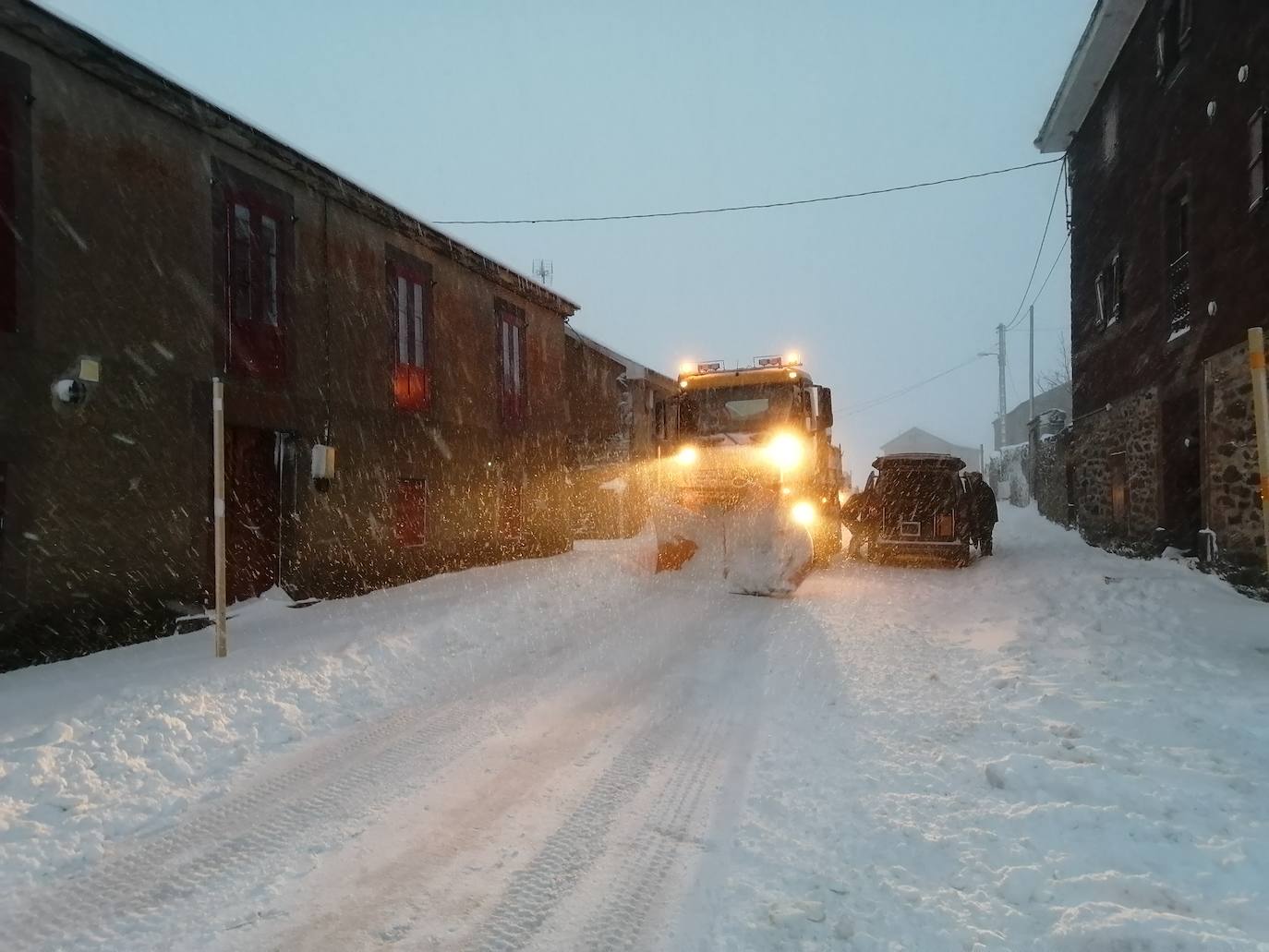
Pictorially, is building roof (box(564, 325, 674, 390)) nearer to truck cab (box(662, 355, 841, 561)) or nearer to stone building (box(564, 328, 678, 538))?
stone building (box(564, 328, 678, 538))

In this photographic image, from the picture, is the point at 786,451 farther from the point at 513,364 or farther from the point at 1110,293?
the point at 1110,293

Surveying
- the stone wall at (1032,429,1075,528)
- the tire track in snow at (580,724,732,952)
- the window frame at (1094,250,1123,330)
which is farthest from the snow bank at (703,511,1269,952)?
the stone wall at (1032,429,1075,528)

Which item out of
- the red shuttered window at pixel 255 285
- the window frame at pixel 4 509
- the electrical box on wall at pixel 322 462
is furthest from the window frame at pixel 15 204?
the electrical box on wall at pixel 322 462

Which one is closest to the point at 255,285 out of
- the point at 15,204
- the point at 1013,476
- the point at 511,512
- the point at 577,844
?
the point at 15,204

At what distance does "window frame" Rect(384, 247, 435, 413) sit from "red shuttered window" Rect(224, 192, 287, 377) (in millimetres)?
2251

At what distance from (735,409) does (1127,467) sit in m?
8.02

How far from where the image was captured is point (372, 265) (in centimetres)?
1167

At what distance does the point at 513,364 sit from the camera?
1565cm

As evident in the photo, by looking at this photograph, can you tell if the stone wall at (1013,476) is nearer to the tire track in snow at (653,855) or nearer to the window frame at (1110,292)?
the window frame at (1110,292)

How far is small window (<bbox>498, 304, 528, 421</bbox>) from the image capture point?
1518cm

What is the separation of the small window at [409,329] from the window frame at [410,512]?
1333 mm

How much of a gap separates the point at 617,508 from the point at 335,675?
17426mm

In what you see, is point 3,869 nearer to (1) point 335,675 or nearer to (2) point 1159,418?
(1) point 335,675

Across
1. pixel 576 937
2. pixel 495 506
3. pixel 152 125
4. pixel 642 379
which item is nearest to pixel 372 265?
pixel 152 125
